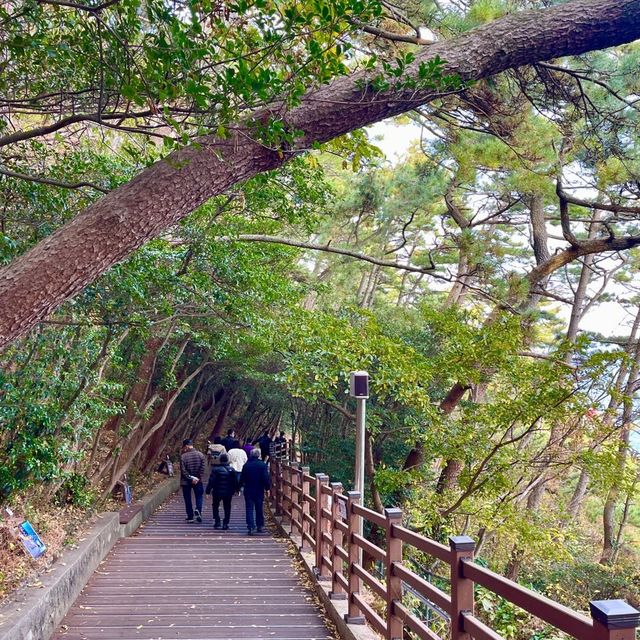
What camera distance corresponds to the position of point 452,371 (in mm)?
9195

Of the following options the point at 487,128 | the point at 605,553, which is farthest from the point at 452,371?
the point at 605,553

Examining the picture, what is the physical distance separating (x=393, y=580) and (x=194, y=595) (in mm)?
3062

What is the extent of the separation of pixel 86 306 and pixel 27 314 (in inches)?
128

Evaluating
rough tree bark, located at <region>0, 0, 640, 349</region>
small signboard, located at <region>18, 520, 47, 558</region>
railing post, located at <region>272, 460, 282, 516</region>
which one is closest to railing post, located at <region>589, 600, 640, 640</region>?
rough tree bark, located at <region>0, 0, 640, 349</region>

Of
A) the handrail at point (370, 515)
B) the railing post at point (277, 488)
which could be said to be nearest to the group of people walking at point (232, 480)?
the railing post at point (277, 488)

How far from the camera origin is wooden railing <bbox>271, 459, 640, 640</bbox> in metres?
2.04

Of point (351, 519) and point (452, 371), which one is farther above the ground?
point (452, 371)

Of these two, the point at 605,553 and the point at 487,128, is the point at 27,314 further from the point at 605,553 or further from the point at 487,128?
the point at 605,553

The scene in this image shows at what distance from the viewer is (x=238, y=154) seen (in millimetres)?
3984

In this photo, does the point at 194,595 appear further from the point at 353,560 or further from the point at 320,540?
the point at 353,560

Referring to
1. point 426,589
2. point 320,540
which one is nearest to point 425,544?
point 426,589

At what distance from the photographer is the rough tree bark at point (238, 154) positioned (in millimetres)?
3383

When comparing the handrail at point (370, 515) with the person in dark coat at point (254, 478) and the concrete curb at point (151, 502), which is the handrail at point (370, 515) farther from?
the concrete curb at point (151, 502)

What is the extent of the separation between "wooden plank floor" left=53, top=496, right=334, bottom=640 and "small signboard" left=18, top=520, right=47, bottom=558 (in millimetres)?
647
